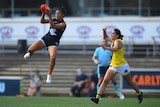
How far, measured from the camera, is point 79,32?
126ft

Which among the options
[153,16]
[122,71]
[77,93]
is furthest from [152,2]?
[122,71]

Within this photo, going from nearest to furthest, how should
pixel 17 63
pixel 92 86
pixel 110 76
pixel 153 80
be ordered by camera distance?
pixel 110 76 → pixel 153 80 → pixel 92 86 → pixel 17 63

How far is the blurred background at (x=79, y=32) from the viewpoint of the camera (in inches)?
1344

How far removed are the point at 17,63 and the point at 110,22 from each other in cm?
662

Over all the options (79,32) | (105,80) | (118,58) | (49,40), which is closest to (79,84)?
(79,32)

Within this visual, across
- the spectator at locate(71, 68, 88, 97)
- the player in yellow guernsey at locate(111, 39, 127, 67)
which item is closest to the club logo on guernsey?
the spectator at locate(71, 68, 88, 97)

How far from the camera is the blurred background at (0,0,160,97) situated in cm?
3412

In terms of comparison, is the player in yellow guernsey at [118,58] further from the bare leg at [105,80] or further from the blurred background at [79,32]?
the blurred background at [79,32]

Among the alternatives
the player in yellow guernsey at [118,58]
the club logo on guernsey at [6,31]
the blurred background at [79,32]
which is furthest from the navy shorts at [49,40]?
the club logo on guernsey at [6,31]

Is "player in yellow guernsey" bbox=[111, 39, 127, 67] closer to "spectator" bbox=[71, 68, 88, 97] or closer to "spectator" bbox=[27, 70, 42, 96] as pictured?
"spectator" bbox=[27, 70, 42, 96]

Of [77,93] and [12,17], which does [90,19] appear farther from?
[77,93]

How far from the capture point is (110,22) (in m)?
38.3

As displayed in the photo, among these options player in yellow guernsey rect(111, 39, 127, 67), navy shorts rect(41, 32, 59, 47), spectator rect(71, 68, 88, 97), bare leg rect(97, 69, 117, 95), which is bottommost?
spectator rect(71, 68, 88, 97)

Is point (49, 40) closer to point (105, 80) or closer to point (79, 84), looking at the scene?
point (105, 80)
